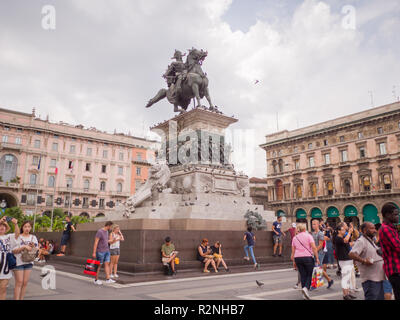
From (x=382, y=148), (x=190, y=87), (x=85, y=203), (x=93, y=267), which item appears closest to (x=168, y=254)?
(x=93, y=267)

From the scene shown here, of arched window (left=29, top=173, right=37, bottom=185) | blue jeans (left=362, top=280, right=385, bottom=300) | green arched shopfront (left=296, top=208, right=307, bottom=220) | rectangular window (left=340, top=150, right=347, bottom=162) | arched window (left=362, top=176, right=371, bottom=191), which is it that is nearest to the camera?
blue jeans (left=362, top=280, right=385, bottom=300)

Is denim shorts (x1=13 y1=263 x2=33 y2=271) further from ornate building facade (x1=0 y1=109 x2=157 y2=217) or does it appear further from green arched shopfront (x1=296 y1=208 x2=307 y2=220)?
green arched shopfront (x1=296 y1=208 x2=307 y2=220)

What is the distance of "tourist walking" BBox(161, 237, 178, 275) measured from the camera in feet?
28.5

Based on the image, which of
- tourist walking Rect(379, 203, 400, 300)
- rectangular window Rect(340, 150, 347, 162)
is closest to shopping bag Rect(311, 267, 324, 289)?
tourist walking Rect(379, 203, 400, 300)

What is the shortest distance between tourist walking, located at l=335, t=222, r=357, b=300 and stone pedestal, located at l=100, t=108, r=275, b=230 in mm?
4021

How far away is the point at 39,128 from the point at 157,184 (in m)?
49.8

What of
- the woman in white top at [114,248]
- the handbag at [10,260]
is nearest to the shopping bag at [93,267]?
the woman in white top at [114,248]

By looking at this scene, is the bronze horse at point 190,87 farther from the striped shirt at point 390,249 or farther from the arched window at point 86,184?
the arched window at point 86,184

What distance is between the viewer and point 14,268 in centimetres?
536

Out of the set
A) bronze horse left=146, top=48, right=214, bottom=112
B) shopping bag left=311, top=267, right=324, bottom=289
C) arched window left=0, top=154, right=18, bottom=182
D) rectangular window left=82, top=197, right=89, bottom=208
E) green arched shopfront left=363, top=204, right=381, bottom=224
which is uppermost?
arched window left=0, top=154, right=18, bottom=182

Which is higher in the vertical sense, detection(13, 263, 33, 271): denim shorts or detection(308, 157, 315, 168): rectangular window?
detection(308, 157, 315, 168): rectangular window

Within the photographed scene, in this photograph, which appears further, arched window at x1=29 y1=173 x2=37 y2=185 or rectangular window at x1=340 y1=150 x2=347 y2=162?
arched window at x1=29 y1=173 x2=37 y2=185

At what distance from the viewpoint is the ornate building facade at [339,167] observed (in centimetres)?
4456

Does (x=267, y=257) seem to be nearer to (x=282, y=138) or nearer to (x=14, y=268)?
(x=14, y=268)
